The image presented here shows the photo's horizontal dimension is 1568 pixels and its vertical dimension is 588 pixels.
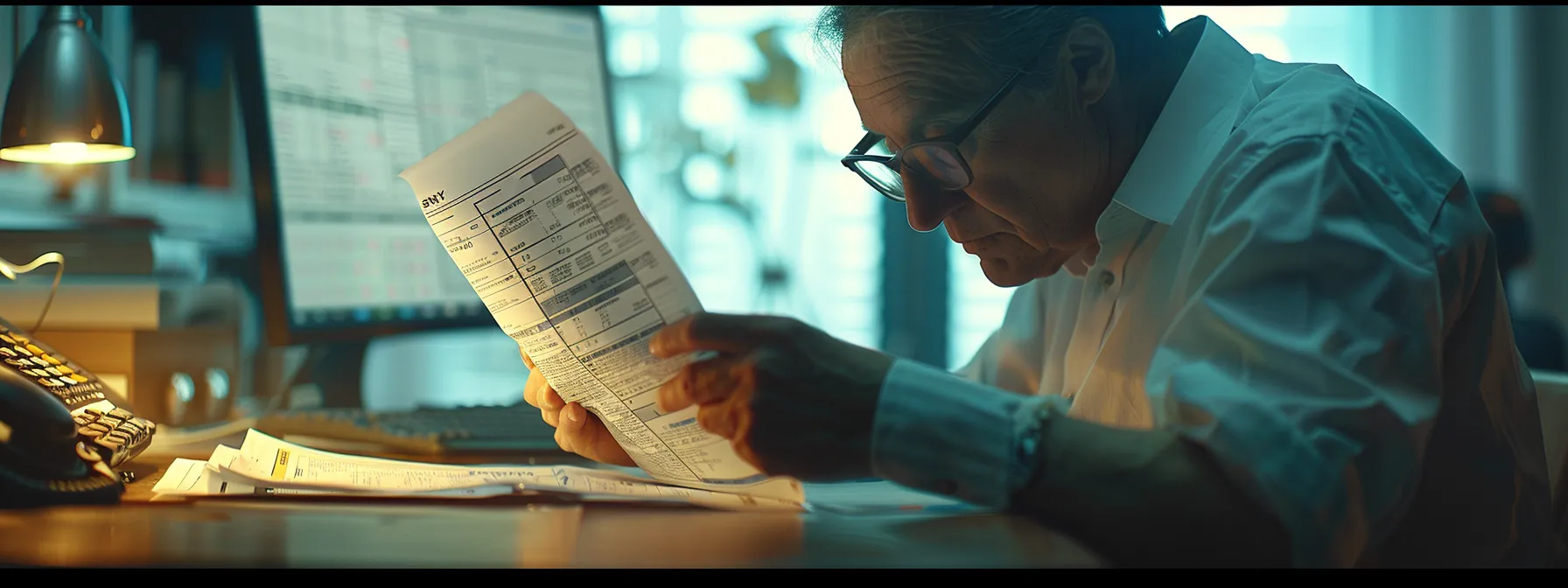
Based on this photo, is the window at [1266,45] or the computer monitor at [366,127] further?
the window at [1266,45]

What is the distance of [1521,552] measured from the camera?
738 mm

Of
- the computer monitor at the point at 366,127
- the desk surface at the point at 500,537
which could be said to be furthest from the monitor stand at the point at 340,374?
the desk surface at the point at 500,537

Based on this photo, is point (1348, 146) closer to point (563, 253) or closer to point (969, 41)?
point (969, 41)

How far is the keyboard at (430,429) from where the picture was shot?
3.18 ft

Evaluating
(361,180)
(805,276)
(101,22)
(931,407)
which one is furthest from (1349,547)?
(805,276)

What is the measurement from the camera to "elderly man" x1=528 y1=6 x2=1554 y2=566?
22.0 inches

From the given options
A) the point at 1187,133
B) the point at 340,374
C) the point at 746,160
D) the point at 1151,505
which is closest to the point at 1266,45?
the point at 746,160

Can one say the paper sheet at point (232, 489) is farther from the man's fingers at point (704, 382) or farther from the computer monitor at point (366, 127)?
the computer monitor at point (366, 127)

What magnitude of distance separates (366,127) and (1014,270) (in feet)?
2.49

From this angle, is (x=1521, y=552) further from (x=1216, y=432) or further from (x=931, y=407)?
(x=931, y=407)

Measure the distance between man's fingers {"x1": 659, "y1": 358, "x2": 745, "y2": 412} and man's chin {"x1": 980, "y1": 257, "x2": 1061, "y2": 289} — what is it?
14.8 inches

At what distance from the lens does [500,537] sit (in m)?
0.56

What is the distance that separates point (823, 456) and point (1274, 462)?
231 millimetres

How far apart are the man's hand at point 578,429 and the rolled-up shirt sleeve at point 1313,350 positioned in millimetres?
415
